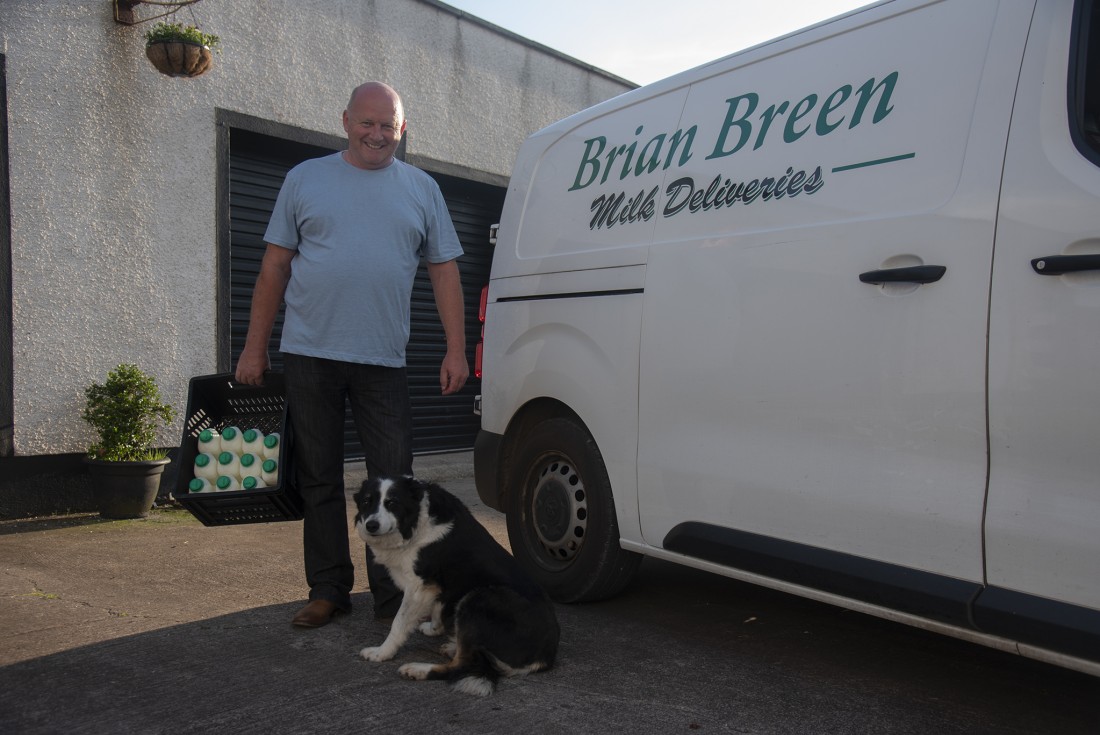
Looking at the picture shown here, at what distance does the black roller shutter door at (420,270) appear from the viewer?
7355 mm

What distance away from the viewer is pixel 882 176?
2.86 meters

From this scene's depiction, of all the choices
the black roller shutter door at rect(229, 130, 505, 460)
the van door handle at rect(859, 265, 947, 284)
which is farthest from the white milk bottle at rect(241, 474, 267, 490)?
the black roller shutter door at rect(229, 130, 505, 460)

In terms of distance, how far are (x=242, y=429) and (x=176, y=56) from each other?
3380 millimetres

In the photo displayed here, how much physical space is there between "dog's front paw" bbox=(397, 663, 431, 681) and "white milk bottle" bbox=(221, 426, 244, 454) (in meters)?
1.31

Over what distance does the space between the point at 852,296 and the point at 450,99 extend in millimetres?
6538

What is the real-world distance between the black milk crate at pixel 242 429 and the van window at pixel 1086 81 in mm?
3023

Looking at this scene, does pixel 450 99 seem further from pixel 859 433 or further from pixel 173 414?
pixel 859 433

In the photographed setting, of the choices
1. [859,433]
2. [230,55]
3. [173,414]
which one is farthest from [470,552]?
[230,55]

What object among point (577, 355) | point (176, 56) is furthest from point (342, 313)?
point (176, 56)

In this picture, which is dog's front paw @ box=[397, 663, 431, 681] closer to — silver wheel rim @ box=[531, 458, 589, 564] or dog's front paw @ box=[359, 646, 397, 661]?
dog's front paw @ box=[359, 646, 397, 661]

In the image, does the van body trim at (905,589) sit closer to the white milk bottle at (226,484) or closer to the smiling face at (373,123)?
the white milk bottle at (226,484)

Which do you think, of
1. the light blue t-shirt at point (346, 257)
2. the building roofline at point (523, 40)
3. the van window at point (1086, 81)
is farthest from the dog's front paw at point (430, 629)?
the building roofline at point (523, 40)

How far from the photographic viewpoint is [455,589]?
3.26 metres

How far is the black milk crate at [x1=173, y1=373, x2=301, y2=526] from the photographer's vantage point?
3.76m
